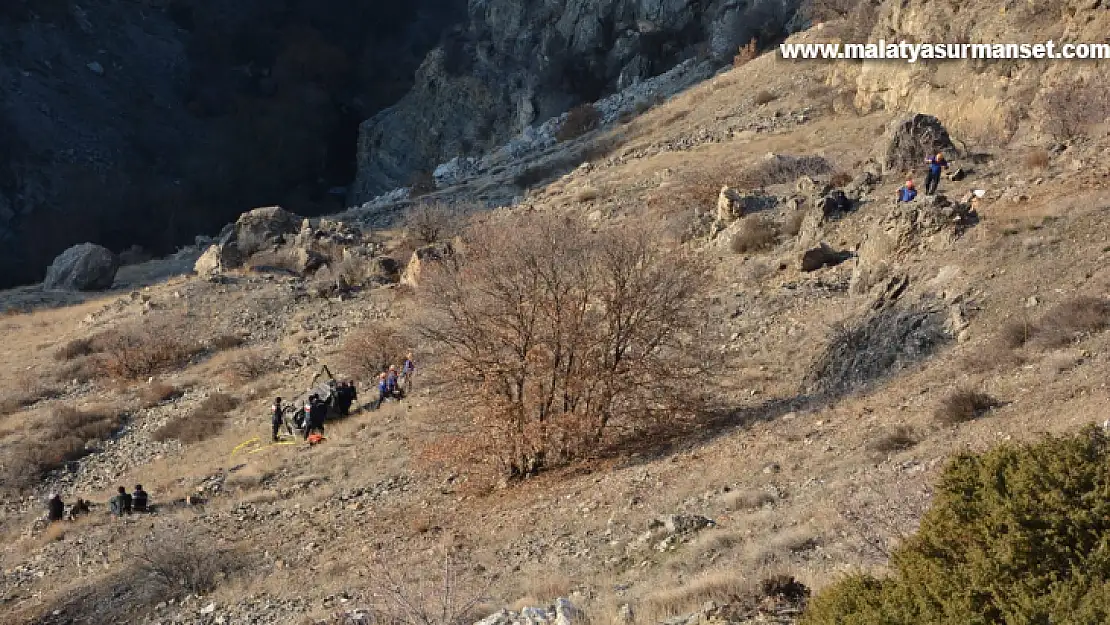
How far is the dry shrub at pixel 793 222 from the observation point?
18.9 metres

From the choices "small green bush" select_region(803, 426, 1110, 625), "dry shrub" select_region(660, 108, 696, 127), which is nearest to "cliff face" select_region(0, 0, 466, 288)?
"dry shrub" select_region(660, 108, 696, 127)

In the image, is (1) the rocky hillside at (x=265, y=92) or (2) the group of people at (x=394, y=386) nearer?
(2) the group of people at (x=394, y=386)

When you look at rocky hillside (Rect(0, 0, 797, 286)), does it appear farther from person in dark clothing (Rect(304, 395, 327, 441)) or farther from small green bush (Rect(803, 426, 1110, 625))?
small green bush (Rect(803, 426, 1110, 625))

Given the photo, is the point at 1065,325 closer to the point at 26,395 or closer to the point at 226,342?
the point at 226,342

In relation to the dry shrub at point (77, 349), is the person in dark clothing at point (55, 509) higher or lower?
lower

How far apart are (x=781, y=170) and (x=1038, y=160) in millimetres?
9033

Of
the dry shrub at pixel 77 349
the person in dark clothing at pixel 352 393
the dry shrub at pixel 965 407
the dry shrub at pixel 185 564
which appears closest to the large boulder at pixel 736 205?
the person in dark clothing at pixel 352 393

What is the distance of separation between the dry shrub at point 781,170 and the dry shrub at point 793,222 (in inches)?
166

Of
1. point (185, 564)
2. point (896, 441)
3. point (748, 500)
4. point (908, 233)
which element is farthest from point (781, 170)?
point (185, 564)

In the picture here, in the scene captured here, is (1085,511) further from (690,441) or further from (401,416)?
(401,416)

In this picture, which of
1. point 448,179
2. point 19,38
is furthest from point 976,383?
point 19,38

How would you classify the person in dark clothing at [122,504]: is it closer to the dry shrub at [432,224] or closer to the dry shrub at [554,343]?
the dry shrub at [554,343]

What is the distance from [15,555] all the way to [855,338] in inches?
525

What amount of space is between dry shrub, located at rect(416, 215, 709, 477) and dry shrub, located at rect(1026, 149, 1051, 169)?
6.89m
